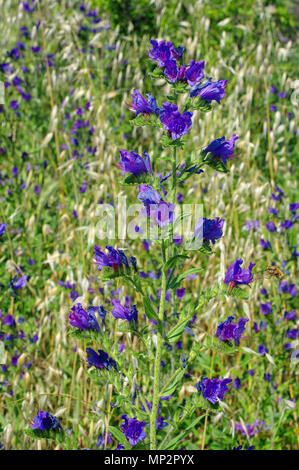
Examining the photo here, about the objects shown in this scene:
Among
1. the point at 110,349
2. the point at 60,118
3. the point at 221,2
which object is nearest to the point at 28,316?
the point at 110,349

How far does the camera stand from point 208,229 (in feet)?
5.41

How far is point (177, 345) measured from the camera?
2814 mm

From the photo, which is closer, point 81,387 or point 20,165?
point 81,387

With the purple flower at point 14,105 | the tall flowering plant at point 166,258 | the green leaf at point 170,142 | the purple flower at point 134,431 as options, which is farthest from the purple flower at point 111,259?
the purple flower at point 14,105

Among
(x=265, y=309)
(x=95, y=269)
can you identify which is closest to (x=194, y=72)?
(x=95, y=269)

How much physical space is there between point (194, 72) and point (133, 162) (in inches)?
14.0

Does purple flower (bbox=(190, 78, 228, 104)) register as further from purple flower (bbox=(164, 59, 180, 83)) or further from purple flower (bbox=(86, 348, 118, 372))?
purple flower (bbox=(86, 348, 118, 372))

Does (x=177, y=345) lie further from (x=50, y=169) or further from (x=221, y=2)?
(x=221, y=2)

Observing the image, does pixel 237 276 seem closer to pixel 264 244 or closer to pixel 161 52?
pixel 161 52

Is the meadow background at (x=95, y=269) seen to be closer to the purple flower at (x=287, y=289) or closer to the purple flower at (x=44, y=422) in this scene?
the purple flower at (x=287, y=289)

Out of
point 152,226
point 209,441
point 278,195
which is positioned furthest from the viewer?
point 278,195

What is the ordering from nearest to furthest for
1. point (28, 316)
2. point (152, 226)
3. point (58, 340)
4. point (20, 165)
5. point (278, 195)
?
point (152, 226) < point (58, 340) < point (28, 316) < point (278, 195) < point (20, 165)

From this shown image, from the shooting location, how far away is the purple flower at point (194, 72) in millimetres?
1581

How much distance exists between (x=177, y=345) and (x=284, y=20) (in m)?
5.78
